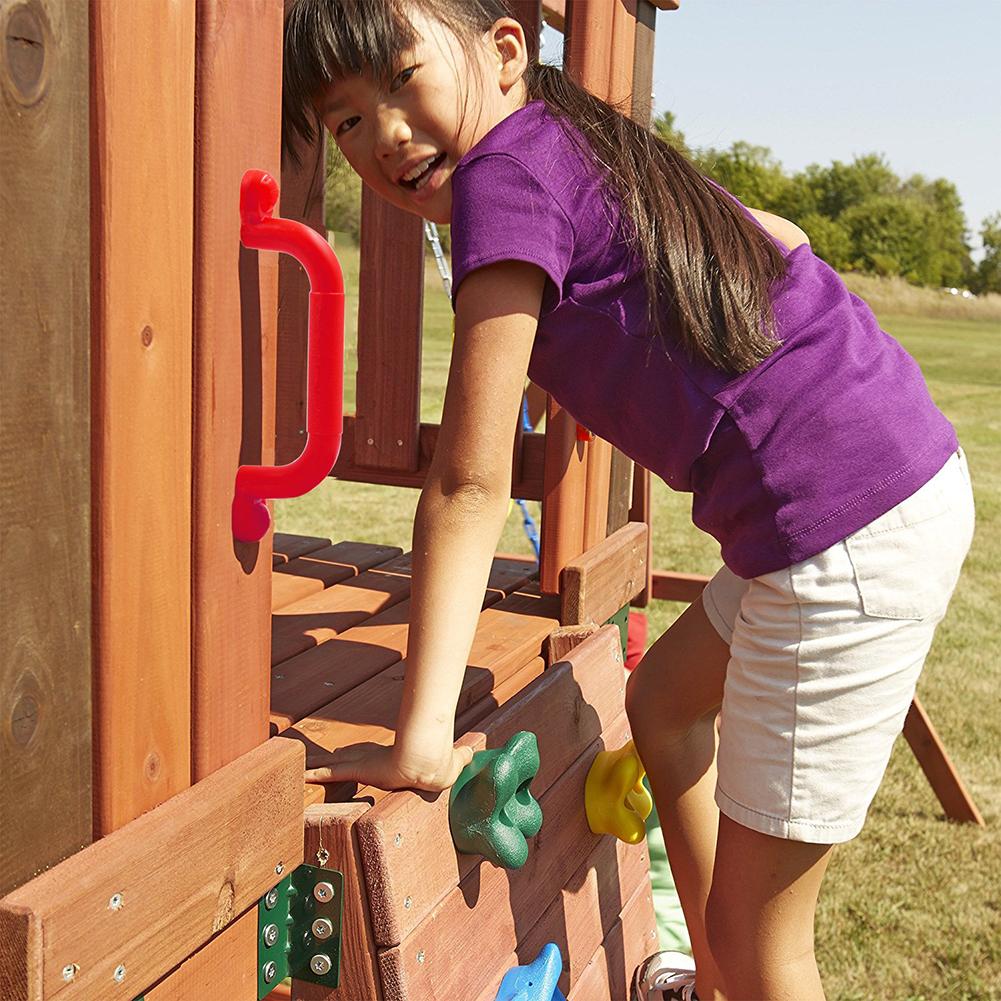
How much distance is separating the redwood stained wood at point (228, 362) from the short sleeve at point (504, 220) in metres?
0.27

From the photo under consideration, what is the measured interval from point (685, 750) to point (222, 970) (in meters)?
0.95

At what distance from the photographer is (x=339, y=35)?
1.58 metres

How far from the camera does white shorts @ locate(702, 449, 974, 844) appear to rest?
1.65 meters

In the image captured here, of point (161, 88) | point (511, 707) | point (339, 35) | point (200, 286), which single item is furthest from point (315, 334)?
point (511, 707)

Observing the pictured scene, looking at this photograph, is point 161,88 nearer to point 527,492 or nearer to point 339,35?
point 339,35

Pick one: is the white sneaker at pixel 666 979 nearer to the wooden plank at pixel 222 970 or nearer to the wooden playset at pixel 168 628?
the wooden playset at pixel 168 628

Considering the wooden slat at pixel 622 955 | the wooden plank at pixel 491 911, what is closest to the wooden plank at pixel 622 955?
the wooden slat at pixel 622 955

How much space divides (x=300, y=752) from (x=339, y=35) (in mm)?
910

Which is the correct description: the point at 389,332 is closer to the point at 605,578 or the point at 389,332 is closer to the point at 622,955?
the point at 605,578

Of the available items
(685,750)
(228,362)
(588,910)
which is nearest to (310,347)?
(228,362)

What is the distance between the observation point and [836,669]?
1.66m

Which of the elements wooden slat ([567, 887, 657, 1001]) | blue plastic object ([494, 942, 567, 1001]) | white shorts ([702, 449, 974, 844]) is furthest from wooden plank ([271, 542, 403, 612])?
white shorts ([702, 449, 974, 844])

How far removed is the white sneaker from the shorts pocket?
2.87ft

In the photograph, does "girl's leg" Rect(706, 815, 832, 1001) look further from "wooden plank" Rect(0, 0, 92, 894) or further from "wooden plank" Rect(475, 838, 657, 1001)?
"wooden plank" Rect(0, 0, 92, 894)
